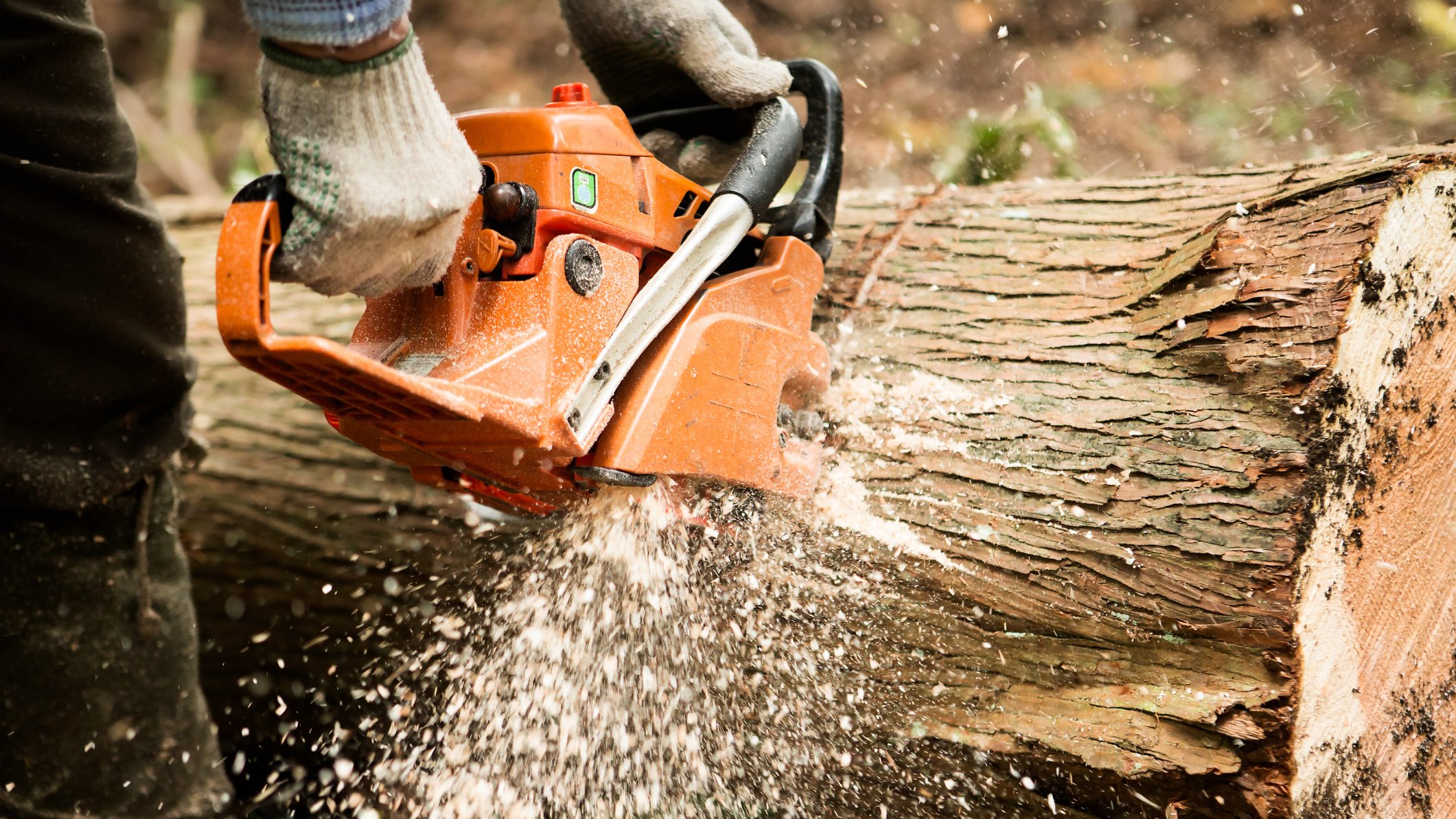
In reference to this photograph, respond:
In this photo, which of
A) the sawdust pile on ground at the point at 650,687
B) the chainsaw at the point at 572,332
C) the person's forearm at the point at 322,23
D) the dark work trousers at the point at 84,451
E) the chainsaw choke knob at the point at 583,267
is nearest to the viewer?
the person's forearm at the point at 322,23

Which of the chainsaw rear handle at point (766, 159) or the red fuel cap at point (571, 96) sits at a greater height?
the chainsaw rear handle at point (766, 159)

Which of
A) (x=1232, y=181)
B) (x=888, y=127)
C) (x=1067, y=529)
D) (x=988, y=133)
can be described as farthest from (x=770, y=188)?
(x=888, y=127)

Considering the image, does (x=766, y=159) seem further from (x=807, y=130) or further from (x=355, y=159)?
(x=355, y=159)

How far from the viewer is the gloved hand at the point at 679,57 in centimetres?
176

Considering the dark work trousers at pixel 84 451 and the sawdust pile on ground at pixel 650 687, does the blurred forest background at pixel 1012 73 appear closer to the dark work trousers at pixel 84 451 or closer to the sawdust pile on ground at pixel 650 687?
the sawdust pile on ground at pixel 650 687

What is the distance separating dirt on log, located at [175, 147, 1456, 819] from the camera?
150cm

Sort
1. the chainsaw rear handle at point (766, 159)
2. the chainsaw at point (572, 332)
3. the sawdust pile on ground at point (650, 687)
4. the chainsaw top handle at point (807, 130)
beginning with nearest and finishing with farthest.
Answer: the chainsaw at point (572, 332) < the chainsaw rear handle at point (766, 159) < the sawdust pile on ground at point (650, 687) < the chainsaw top handle at point (807, 130)

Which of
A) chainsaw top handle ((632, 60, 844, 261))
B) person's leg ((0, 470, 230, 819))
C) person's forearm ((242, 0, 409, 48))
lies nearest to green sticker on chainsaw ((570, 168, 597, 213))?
person's forearm ((242, 0, 409, 48))

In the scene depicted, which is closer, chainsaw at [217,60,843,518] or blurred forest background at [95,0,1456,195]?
chainsaw at [217,60,843,518]

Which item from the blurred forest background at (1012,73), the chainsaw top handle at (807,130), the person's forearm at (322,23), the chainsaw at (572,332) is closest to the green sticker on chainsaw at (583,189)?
the chainsaw at (572,332)

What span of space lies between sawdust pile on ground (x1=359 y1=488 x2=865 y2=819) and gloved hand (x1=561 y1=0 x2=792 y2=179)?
0.78 meters

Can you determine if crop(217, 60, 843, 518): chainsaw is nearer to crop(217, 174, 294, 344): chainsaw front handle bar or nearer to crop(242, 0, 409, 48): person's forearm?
crop(217, 174, 294, 344): chainsaw front handle bar

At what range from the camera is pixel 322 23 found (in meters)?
1.09

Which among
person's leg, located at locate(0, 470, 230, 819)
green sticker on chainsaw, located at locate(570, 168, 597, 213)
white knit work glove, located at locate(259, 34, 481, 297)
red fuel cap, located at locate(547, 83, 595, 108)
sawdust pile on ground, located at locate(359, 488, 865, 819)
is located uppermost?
red fuel cap, located at locate(547, 83, 595, 108)
